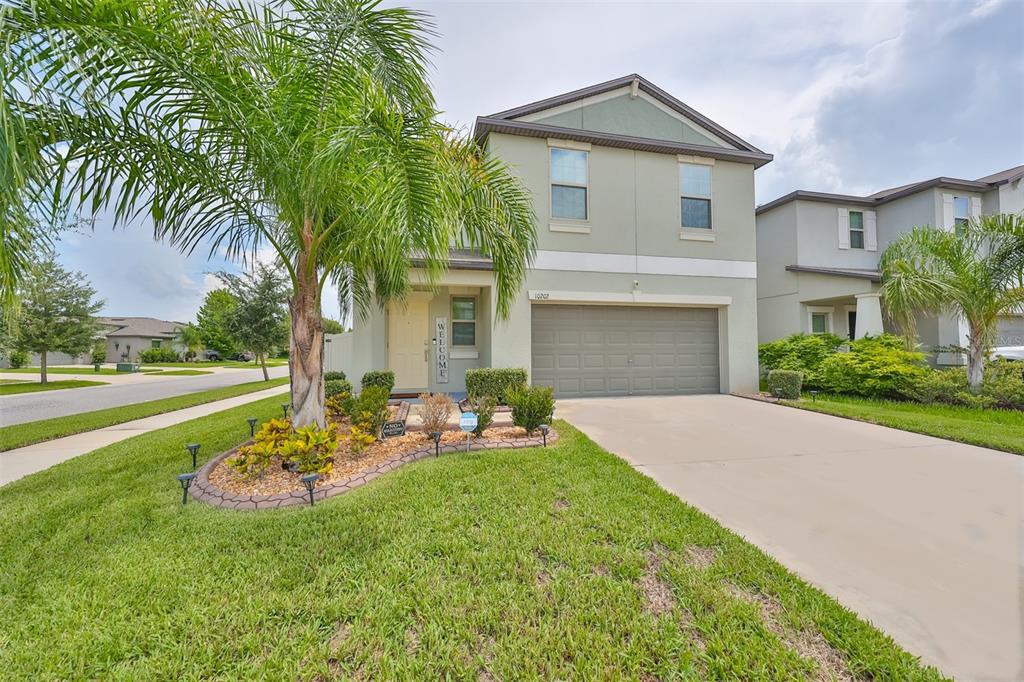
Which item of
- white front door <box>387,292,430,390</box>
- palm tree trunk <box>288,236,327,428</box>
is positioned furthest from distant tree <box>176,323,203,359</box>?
palm tree trunk <box>288,236,327,428</box>

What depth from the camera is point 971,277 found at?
28.4 feet

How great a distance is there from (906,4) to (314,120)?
33.7 ft

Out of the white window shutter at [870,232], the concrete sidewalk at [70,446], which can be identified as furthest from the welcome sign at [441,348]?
the white window shutter at [870,232]

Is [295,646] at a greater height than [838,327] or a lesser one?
lesser

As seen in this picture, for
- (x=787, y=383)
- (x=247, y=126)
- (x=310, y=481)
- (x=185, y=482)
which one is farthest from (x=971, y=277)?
(x=185, y=482)

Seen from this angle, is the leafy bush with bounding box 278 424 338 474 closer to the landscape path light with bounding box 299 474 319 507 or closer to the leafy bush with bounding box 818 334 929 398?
the landscape path light with bounding box 299 474 319 507

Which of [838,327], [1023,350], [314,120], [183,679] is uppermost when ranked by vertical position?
[314,120]

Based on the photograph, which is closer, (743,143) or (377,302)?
(377,302)

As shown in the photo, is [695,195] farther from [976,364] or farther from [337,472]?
[337,472]

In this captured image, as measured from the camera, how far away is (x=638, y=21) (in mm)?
7336

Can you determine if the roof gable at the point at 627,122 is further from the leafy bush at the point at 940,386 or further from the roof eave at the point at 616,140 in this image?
the leafy bush at the point at 940,386

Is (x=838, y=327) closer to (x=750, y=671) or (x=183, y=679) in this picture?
(x=750, y=671)

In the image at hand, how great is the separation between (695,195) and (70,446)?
14.2 m

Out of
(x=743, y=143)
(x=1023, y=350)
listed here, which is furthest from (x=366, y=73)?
(x=1023, y=350)
